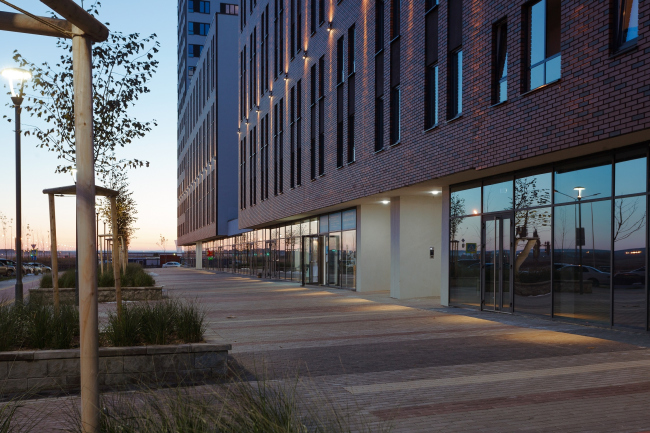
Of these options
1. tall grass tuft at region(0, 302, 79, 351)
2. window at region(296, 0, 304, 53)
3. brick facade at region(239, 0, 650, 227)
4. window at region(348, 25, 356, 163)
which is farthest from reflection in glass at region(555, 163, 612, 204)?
window at region(296, 0, 304, 53)

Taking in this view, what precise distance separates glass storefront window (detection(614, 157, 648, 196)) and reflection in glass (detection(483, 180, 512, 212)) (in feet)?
12.2

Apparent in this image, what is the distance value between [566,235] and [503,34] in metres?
5.18

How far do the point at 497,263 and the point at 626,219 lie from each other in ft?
15.1

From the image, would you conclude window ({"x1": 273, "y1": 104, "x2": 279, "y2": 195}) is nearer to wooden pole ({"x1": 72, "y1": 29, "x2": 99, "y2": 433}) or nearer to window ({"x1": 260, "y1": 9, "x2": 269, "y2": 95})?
window ({"x1": 260, "y1": 9, "x2": 269, "y2": 95})

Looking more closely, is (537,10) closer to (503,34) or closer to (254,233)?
(503,34)

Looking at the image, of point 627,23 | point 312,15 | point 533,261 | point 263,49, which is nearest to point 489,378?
point 627,23

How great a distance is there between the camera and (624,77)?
11.2 meters

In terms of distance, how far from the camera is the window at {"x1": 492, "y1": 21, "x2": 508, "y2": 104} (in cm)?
1526

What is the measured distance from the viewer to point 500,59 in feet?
50.7

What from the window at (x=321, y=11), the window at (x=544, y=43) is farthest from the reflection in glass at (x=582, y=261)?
the window at (x=321, y=11)

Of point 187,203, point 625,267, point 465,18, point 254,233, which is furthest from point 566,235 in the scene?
point 187,203

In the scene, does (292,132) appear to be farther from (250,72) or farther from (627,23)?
(627,23)

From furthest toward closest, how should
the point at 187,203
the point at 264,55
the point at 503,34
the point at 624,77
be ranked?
the point at 187,203 → the point at 264,55 → the point at 503,34 → the point at 624,77

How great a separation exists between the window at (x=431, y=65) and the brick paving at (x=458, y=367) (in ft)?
19.7
